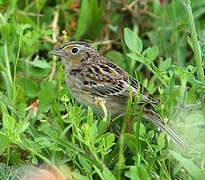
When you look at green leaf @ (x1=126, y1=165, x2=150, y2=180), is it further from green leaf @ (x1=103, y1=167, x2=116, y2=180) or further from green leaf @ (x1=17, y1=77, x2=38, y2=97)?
green leaf @ (x1=17, y1=77, x2=38, y2=97)

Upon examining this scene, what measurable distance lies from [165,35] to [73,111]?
2.42 meters

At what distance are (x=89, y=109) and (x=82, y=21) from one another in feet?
7.67

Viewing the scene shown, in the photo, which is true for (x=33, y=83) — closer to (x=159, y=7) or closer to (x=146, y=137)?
(x=146, y=137)

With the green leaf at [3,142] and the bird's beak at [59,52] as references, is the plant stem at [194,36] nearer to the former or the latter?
the bird's beak at [59,52]

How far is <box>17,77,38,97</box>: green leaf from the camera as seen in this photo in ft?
11.7

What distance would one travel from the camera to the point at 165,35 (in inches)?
181

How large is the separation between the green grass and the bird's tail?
47 mm

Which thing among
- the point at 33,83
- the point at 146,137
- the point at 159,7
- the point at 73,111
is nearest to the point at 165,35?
the point at 159,7

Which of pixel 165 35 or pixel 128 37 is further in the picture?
pixel 165 35

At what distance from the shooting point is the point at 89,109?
2.46 metres

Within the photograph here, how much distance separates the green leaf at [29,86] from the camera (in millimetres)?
3561

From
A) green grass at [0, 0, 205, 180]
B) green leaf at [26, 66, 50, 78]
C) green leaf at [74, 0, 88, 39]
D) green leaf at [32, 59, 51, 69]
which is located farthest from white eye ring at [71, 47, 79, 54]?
green leaf at [74, 0, 88, 39]

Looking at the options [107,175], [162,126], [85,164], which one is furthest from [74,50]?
[107,175]

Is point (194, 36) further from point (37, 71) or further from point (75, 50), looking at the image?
point (37, 71)
